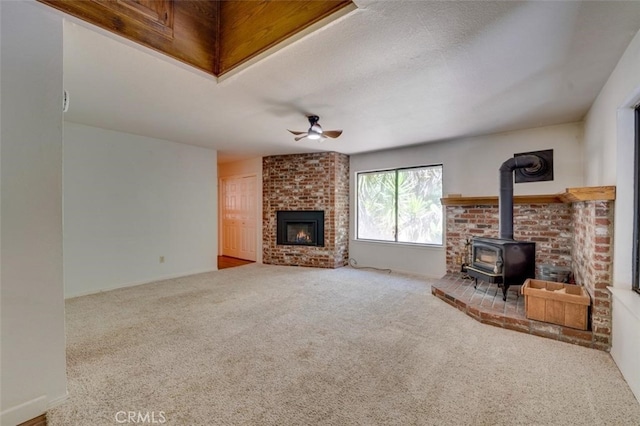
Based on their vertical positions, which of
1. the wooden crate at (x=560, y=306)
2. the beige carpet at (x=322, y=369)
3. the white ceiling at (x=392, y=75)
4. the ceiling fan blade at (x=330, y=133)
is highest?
the white ceiling at (x=392, y=75)

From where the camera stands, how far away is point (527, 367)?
2.05 metres

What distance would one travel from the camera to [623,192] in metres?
2.10

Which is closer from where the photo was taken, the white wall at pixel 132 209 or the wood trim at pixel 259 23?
the wood trim at pixel 259 23

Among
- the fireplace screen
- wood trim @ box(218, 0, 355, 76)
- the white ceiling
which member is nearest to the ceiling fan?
the white ceiling

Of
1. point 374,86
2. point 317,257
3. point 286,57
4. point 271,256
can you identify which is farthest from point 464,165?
point 271,256

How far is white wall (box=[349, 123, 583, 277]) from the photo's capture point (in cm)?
368

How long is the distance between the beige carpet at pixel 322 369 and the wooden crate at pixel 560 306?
0.70 ft

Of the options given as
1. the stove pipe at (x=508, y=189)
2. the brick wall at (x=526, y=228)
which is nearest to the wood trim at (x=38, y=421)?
the stove pipe at (x=508, y=189)

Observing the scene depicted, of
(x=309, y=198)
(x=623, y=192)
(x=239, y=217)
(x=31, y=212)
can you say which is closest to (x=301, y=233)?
(x=309, y=198)

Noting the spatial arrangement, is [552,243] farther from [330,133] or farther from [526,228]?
[330,133]

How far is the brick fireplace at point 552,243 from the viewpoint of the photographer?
228 centimetres

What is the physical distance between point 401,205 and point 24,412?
16.5 ft

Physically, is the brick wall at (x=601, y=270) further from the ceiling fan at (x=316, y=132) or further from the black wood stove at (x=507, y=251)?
the ceiling fan at (x=316, y=132)

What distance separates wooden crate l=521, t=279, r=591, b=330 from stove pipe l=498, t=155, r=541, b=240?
0.92m
